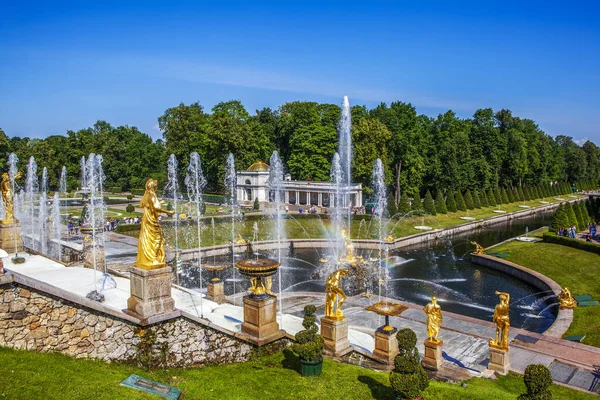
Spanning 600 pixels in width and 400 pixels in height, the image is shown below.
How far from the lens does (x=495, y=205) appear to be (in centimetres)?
6631

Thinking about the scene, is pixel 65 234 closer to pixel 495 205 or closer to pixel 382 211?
pixel 382 211

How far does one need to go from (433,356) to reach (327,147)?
173ft

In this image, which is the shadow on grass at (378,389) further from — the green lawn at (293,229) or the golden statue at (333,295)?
the green lawn at (293,229)

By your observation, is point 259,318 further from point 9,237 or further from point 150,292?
point 9,237

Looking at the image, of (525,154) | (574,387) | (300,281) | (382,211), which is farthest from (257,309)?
(525,154)

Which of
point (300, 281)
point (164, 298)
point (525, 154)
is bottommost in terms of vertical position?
point (300, 281)

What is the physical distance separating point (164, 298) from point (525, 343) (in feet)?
39.9

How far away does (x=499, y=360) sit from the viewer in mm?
13430

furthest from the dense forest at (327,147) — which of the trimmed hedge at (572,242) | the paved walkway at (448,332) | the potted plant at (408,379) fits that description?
the potted plant at (408,379)

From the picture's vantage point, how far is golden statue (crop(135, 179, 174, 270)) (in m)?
11.4

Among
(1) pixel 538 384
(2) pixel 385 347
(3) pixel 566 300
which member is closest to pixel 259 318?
(2) pixel 385 347

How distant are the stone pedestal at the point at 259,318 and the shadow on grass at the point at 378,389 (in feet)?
8.72

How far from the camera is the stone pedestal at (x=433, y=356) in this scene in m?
13.1

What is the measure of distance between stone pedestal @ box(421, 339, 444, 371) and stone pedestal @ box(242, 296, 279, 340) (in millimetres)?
4385
